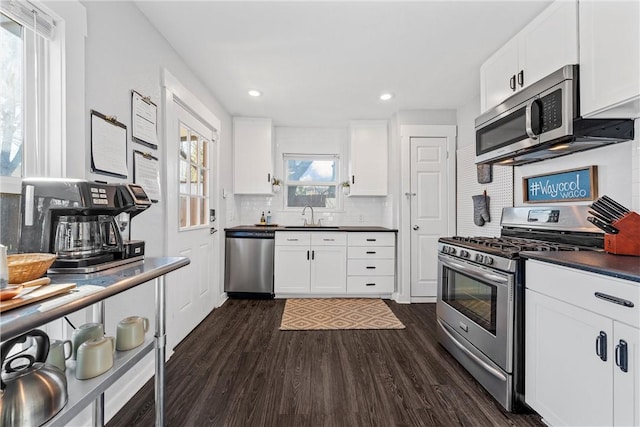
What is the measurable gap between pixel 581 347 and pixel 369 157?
3.08 meters

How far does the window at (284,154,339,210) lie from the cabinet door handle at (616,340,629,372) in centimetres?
351

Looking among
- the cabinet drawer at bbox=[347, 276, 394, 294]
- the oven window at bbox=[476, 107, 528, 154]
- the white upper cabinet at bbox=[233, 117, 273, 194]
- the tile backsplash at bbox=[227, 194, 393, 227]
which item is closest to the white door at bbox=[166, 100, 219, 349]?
the white upper cabinet at bbox=[233, 117, 273, 194]

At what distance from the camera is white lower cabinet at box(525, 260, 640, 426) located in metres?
1.08

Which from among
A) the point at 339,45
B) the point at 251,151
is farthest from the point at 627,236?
the point at 251,151

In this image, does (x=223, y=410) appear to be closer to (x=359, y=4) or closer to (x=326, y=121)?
(x=359, y=4)

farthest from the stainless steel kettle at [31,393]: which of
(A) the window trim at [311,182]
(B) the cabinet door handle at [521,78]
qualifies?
(A) the window trim at [311,182]

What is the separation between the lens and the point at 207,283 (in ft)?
10.2

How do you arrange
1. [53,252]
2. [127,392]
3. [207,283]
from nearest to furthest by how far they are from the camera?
1. [53,252]
2. [127,392]
3. [207,283]

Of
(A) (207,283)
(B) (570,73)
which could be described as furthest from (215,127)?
(B) (570,73)

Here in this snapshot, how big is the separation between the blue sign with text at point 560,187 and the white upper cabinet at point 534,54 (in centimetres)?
66

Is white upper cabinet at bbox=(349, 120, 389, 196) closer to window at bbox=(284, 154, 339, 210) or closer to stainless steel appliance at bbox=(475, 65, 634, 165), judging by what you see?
window at bbox=(284, 154, 339, 210)

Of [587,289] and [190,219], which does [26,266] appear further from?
[587,289]

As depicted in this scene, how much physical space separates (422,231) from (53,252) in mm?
3378

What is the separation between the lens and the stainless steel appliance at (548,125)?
1.60 m
